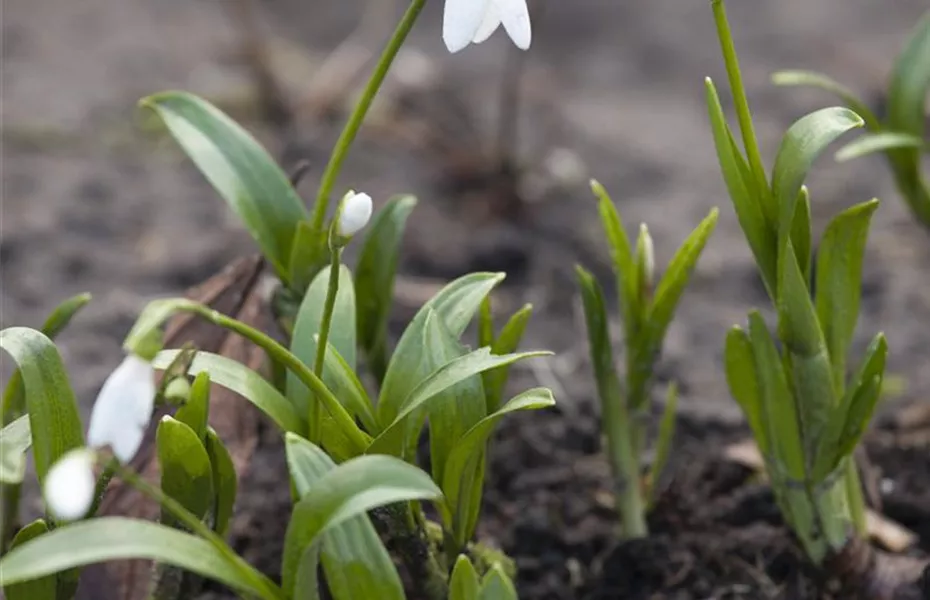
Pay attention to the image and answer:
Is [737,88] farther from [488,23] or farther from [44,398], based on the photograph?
[44,398]

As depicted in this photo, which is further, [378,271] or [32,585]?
[378,271]

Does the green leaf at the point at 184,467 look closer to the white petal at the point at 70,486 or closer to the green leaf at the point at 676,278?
the white petal at the point at 70,486

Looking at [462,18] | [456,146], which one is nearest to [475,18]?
[462,18]

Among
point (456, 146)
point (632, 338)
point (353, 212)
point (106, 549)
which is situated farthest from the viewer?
point (456, 146)

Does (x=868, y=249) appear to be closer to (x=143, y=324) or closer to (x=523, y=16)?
(x=523, y=16)

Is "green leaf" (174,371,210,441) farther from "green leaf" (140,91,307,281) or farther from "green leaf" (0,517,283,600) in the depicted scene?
"green leaf" (140,91,307,281)

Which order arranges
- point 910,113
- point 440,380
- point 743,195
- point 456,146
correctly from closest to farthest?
point 440,380 → point 743,195 → point 910,113 → point 456,146

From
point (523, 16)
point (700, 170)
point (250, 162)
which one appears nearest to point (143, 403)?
point (523, 16)
